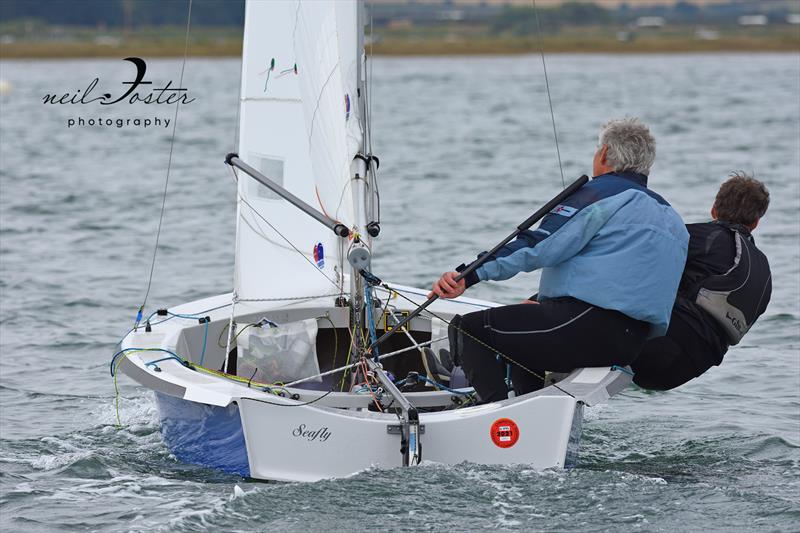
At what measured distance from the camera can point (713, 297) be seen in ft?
16.6

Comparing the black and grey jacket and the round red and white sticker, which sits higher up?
the black and grey jacket

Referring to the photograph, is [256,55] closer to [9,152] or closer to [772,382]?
[772,382]

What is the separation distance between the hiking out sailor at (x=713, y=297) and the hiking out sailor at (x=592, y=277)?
0.24 meters

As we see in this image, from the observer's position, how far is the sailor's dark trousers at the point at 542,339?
4746 millimetres

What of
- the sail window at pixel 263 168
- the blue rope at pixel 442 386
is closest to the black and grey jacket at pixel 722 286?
the blue rope at pixel 442 386

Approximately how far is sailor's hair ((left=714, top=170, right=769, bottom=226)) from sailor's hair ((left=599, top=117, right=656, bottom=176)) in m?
0.52

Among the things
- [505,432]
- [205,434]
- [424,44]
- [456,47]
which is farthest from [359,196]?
[424,44]

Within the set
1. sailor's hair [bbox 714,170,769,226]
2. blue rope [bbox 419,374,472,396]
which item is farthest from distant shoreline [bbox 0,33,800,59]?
sailor's hair [bbox 714,170,769,226]

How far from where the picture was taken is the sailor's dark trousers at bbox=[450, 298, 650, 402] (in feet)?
15.6

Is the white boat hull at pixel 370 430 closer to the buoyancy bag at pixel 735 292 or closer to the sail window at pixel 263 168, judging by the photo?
the buoyancy bag at pixel 735 292

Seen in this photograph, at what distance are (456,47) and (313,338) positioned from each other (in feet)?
183

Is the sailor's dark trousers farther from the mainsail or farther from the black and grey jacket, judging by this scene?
the mainsail

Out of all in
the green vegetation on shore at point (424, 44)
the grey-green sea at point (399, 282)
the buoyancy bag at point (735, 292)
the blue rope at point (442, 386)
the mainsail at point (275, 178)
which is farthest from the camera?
the green vegetation on shore at point (424, 44)

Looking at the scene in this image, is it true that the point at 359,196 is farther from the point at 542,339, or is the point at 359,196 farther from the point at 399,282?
the point at 399,282
